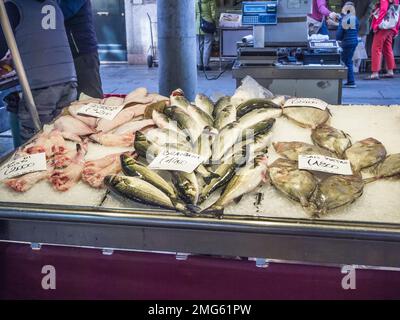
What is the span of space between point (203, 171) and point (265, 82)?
267cm

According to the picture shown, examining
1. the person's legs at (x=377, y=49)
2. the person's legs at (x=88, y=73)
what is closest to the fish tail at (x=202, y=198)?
the person's legs at (x=88, y=73)

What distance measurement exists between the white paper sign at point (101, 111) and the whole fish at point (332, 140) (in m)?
0.95

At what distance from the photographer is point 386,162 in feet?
5.71

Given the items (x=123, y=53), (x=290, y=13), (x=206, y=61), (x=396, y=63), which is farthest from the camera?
(x=123, y=53)

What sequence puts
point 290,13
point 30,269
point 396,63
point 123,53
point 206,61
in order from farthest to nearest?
point 123,53
point 206,61
point 396,63
point 290,13
point 30,269

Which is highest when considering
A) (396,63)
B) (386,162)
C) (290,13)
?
(290,13)

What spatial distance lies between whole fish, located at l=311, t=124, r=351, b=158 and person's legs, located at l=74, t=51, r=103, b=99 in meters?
2.79

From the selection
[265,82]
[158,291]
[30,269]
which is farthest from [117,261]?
[265,82]

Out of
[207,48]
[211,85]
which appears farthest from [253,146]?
[207,48]

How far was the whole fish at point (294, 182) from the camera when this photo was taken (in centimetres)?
155

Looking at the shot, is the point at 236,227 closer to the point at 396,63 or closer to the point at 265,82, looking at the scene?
the point at 265,82

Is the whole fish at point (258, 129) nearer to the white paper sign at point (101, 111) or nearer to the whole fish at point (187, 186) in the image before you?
the whole fish at point (187, 186)

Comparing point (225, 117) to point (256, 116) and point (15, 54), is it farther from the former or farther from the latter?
point (15, 54)

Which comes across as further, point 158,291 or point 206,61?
point 206,61
